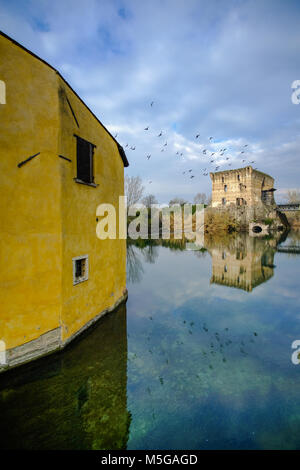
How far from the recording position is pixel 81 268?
6.69 meters

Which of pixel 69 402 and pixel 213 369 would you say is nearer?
pixel 69 402

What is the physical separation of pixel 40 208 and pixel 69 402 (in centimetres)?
425

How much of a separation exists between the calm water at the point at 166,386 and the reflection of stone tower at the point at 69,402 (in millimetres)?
19

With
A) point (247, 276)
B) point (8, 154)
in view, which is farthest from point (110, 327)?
point (247, 276)

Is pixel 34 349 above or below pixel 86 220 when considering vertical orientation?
below

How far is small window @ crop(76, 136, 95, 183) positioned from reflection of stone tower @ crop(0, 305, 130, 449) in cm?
498

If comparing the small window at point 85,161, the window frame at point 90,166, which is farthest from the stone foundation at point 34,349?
the small window at point 85,161

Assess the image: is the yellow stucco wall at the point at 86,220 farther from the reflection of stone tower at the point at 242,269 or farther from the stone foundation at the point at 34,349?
the reflection of stone tower at the point at 242,269

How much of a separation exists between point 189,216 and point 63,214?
4428cm

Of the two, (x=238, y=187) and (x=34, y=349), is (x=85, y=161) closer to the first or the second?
(x=34, y=349)

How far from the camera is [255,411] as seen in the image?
4223 millimetres

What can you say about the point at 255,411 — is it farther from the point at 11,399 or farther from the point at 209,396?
the point at 11,399

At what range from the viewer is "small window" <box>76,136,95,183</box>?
655 centimetres

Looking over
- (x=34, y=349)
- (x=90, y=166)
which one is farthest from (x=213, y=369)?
(x=90, y=166)
